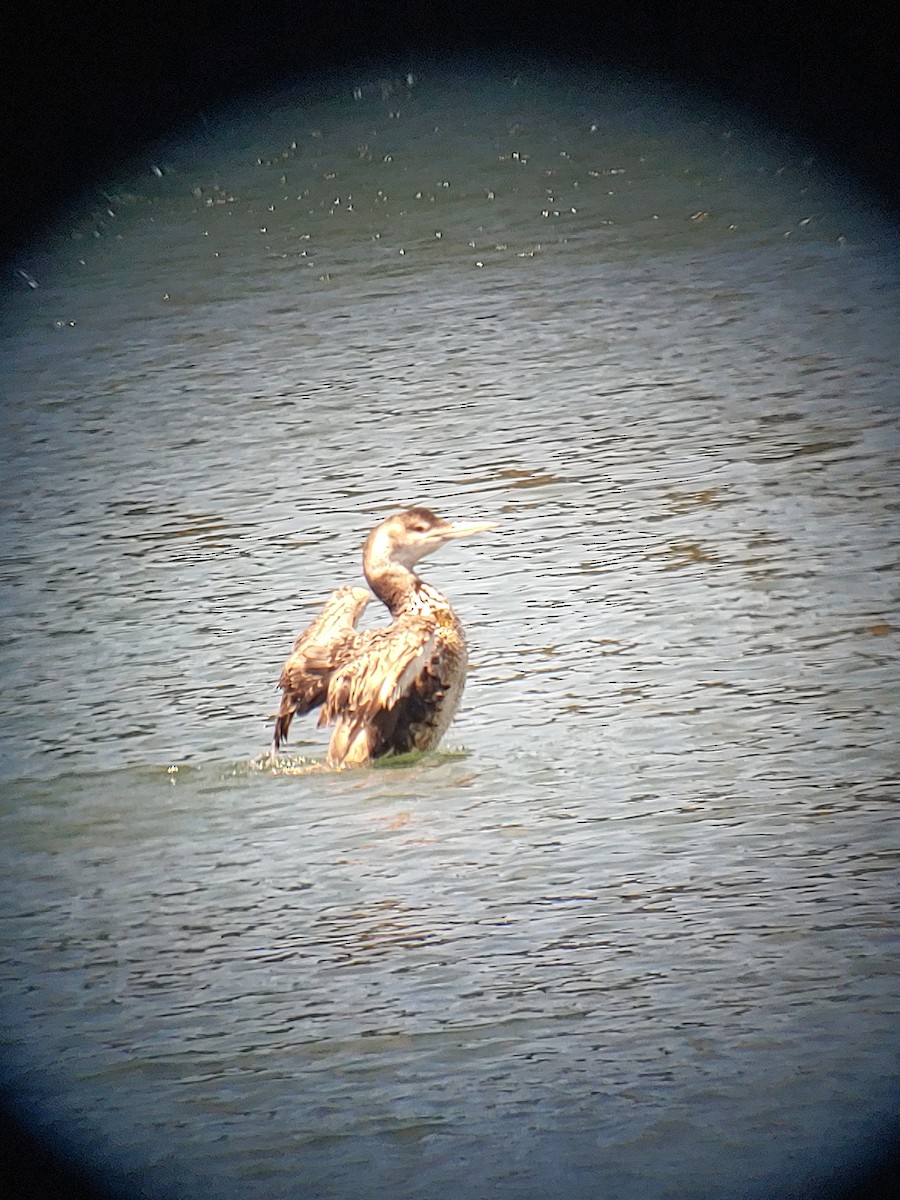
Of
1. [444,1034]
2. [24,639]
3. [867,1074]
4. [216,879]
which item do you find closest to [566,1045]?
[444,1034]

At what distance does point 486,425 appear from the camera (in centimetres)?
251

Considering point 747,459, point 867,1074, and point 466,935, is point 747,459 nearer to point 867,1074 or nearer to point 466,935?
point 466,935

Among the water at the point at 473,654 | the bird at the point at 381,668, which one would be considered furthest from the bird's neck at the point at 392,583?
the water at the point at 473,654

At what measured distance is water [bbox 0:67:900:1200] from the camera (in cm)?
138

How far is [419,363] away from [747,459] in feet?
1.84

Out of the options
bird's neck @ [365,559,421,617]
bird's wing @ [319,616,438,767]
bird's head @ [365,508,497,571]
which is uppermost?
bird's head @ [365,508,497,571]

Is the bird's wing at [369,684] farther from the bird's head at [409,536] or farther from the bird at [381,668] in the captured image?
the bird's head at [409,536]

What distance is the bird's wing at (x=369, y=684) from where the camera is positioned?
1.87 m

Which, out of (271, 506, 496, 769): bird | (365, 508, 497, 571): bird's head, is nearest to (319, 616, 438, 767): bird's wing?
(271, 506, 496, 769): bird

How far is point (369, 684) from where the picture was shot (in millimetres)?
1879

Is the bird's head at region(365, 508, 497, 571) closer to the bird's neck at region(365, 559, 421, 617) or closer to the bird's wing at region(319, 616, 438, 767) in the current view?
the bird's neck at region(365, 559, 421, 617)

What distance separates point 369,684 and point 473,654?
179mm

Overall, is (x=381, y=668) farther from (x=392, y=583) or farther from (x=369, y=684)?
(x=392, y=583)

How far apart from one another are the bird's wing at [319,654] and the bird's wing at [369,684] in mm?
15
